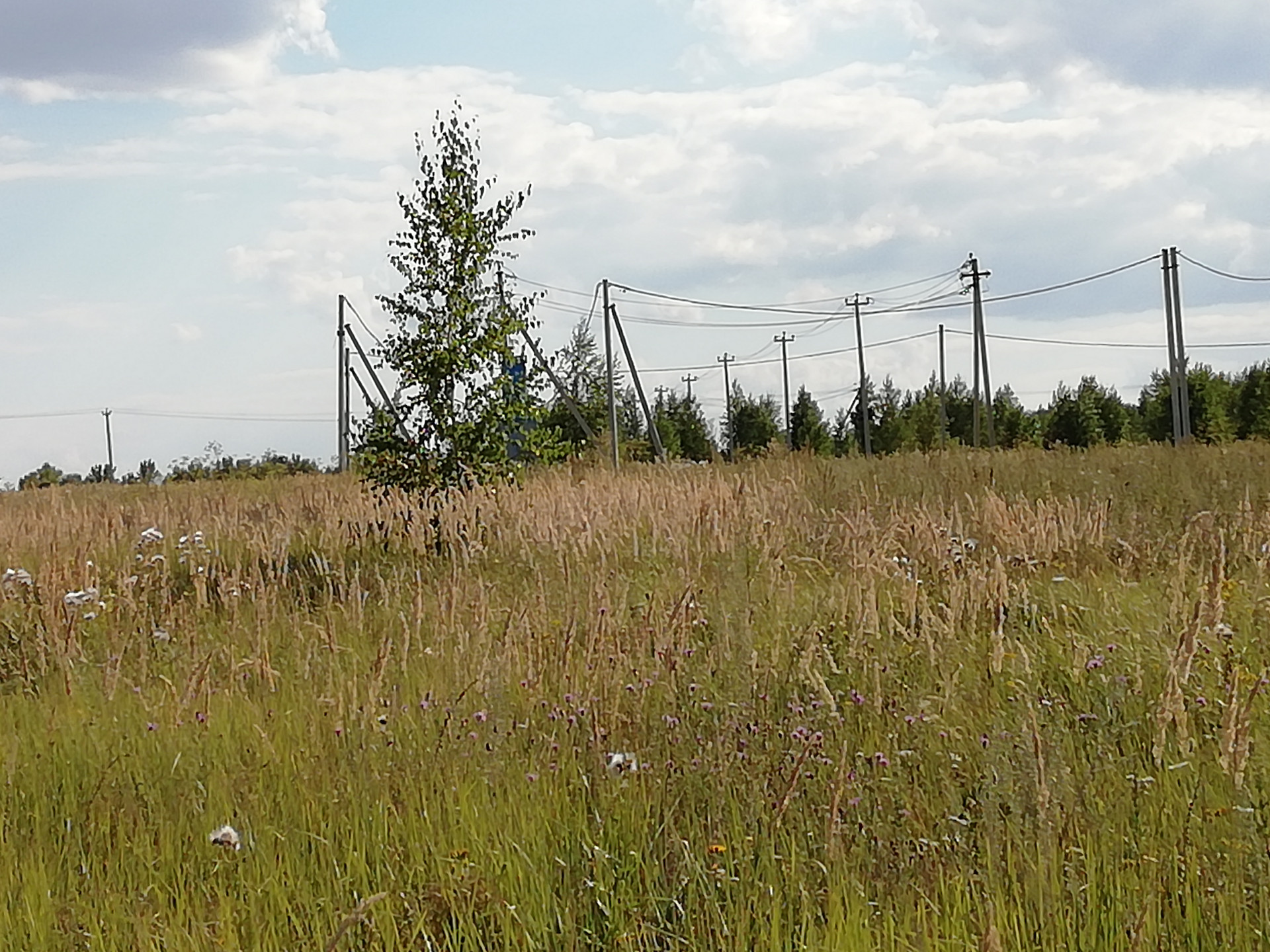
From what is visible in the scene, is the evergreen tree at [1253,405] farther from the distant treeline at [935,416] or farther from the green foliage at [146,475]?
the green foliage at [146,475]

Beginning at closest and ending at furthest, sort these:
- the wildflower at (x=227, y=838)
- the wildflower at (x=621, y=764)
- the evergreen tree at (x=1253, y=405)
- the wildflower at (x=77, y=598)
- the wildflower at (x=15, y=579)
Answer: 1. the wildflower at (x=227, y=838)
2. the wildflower at (x=621, y=764)
3. the wildflower at (x=77, y=598)
4. the wildflower at (x=15, y=579)
5. the evergreen tree at (x=1253, y=405)

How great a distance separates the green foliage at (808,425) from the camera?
5422 centimetres

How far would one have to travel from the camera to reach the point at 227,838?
3072mm

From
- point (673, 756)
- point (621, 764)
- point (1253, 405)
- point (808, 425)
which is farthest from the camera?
point (808, 425)

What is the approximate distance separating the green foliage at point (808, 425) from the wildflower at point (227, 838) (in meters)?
50.7

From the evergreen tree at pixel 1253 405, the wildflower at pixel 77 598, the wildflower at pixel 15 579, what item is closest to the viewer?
Answer: the wildflower at pixel 77 598

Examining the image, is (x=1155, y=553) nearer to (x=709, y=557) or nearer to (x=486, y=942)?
(x=709, y=557)

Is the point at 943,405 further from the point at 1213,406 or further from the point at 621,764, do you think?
the point at 621,764

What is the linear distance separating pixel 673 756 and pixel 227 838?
121 centimetres

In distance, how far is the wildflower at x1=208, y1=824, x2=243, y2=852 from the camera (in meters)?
3.03

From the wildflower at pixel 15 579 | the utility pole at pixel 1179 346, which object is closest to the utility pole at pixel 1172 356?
the utility pole at pixel 1179 346

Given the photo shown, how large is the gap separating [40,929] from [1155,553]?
5.58m

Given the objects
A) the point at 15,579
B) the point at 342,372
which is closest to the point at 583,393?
the point at 342,372

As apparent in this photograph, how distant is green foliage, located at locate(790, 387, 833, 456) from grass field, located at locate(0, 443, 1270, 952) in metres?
47.7
